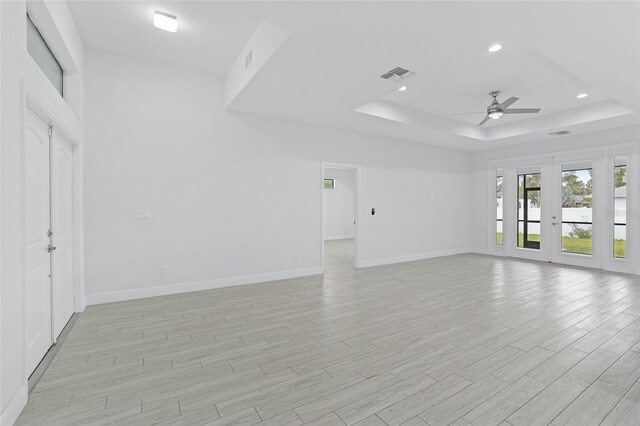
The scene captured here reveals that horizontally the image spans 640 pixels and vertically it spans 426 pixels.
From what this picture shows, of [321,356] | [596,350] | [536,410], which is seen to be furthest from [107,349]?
[596,350]

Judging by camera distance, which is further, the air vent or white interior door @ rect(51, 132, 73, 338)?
the air vent

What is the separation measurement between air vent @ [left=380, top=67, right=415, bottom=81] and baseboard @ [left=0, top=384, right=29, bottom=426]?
14.3ft

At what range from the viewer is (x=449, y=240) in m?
8.40

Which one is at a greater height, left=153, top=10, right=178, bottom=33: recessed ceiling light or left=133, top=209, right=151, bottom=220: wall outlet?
left=153, top=10, right=178, bottom=33: recessed ceiling light

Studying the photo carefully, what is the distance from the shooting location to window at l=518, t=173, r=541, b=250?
7.42 metres

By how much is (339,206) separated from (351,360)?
1012 cm

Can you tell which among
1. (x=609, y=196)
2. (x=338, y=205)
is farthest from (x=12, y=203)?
(x=338, y=205)

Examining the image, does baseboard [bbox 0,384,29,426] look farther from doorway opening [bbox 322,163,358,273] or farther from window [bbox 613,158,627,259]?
doorway opening [bbox 322,163,358,273]

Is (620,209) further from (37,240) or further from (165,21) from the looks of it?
(37,240)

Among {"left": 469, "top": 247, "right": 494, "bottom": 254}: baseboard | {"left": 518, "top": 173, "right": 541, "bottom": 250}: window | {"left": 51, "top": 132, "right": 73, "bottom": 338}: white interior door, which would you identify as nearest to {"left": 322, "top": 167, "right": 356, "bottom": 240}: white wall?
{"left": 469, "top": 247, "right": 494, "bottom": 254}: baseboard

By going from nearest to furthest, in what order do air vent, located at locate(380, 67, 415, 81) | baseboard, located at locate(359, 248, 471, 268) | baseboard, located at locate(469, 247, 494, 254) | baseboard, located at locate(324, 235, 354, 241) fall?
air vent, located at locate(380, 67, 415, 81) < baseboard, located at locate(359, 248, 471, 268) < baseboard, located at locate(469, 247, 494, 254) < baseboard, located at locate(324, 235, 354, 241)

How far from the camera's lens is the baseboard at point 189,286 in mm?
4121

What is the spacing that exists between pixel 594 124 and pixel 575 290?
3.42 m

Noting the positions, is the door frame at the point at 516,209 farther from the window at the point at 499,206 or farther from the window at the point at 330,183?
the window at the point at 330,183
